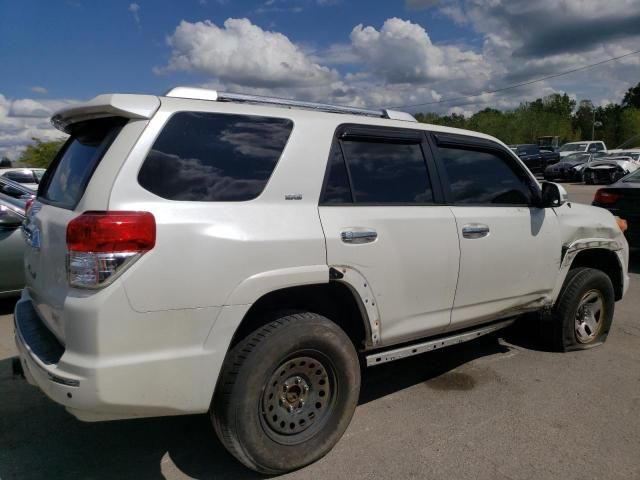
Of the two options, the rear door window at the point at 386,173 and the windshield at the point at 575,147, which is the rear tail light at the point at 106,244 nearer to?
the rear door window at the point at 386,173

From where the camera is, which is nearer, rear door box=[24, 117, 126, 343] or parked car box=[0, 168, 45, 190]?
rear door box=[24, 117, 126, 343]

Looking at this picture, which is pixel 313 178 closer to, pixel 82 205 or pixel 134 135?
pixel 134 135

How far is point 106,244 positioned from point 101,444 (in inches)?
61.4

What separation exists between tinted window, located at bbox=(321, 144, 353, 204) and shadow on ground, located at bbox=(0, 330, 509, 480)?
1.58 meters

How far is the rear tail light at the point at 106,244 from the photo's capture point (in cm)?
227

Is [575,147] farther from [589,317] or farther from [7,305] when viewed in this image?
[7,305]

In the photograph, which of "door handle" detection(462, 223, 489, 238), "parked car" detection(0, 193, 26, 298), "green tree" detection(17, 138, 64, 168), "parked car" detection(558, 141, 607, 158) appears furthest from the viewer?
"green tree" detection(17, 138, 64, 168)

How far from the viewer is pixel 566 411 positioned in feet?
11.8

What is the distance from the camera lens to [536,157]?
3023 centimetres

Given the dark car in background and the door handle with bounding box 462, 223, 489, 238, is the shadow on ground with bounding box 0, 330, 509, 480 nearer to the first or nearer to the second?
the door handle with bounding box 462, 223, 489, 238

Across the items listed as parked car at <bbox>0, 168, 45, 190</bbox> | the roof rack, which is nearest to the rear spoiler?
the roof rack

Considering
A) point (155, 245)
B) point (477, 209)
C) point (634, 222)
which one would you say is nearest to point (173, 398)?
point (155, 245)

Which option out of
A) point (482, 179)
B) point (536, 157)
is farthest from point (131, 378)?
point (536, 157)

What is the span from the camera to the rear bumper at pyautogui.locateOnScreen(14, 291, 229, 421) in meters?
2.26
